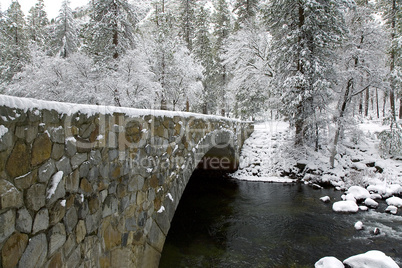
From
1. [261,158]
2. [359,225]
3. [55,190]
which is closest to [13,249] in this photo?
[55,190]

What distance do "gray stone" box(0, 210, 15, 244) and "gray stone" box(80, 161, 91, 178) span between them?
660 mm

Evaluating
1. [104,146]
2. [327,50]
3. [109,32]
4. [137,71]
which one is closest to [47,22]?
[109,32]

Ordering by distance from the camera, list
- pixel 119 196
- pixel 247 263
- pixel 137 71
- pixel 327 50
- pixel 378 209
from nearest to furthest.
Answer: pixel 119 196 < pixel 247 263 < pixel 378 209 < pixel 327 50 < pixel 137 71

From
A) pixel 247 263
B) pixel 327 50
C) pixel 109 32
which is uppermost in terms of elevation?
pixel 109 32

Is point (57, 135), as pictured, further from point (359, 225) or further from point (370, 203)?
point (370, 203)

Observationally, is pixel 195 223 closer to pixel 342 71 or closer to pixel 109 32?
pixel 342 71

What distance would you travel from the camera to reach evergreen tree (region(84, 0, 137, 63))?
12.5 m

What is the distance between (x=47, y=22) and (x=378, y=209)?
2952 centimetres

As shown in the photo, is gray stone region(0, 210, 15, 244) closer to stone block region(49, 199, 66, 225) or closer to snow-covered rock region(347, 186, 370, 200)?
stone block region(49, 199, 66, 225)

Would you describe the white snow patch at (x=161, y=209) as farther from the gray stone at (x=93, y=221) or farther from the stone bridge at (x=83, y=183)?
the gray stone at (x=93, y=221)

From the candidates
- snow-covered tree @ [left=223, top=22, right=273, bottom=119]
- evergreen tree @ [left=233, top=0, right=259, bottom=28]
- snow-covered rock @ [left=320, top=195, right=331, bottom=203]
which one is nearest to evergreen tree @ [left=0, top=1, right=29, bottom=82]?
snow-covered tree @ [left=223, top=22, right=273, bottom=119]

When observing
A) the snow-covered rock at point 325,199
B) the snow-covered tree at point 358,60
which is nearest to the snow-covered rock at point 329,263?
the snow-covered rock at point 325,199

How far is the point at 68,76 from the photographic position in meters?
11.7

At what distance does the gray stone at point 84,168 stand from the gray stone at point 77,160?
0.13 feet
